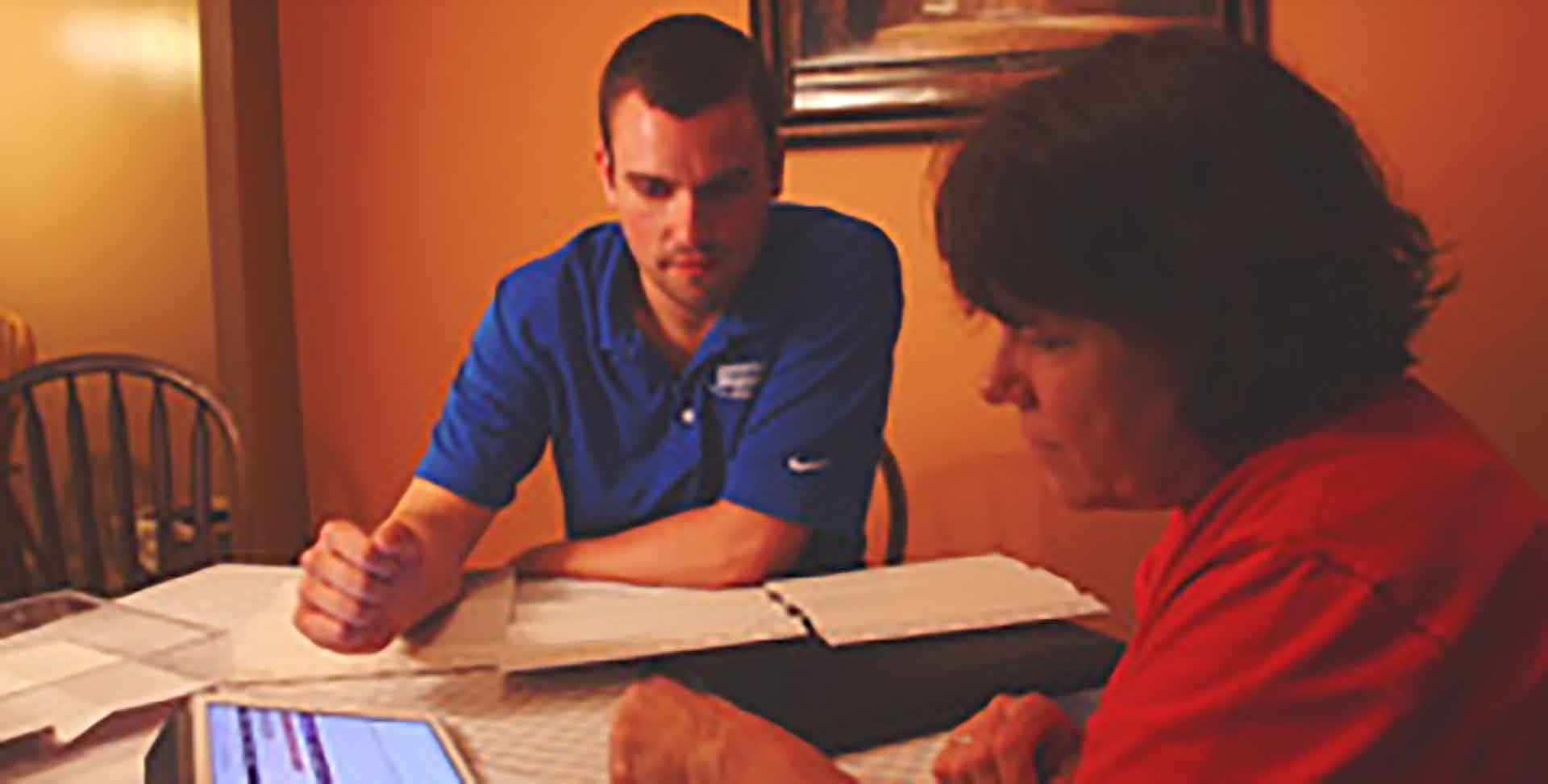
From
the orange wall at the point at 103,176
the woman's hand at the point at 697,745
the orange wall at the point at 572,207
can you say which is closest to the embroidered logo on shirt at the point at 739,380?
the woman's hand at the point at 697,745

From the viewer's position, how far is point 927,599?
990mm

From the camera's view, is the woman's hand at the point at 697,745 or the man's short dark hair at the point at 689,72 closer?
the woman's hand at the point at 697,745

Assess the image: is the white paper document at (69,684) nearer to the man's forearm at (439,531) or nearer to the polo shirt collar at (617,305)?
→ the man's forearm at (439,531)

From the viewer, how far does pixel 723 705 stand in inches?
26.8

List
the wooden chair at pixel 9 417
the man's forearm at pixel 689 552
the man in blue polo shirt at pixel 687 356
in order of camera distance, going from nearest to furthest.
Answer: the man's forearm at pixel 689 552 < the man in blue polo shirt at pixel 687 356 < the wooden chair at pixel 9 417

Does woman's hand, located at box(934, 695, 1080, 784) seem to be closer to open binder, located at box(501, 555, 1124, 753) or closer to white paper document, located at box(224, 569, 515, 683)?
open binder, located at box(501, 555, 1124, 753)

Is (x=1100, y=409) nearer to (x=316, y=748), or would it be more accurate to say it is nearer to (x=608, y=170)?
(x=316, y=748)

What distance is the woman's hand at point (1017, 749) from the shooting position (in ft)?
2.24

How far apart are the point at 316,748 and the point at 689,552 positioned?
0.48 metres

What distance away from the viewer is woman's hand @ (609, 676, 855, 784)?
0.63 m

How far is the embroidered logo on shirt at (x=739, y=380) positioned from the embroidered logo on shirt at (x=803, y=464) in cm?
11

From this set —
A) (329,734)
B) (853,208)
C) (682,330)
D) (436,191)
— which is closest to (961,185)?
(329,734)

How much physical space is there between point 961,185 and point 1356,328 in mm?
176

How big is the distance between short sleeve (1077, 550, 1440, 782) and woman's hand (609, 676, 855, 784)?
0.21 meters
